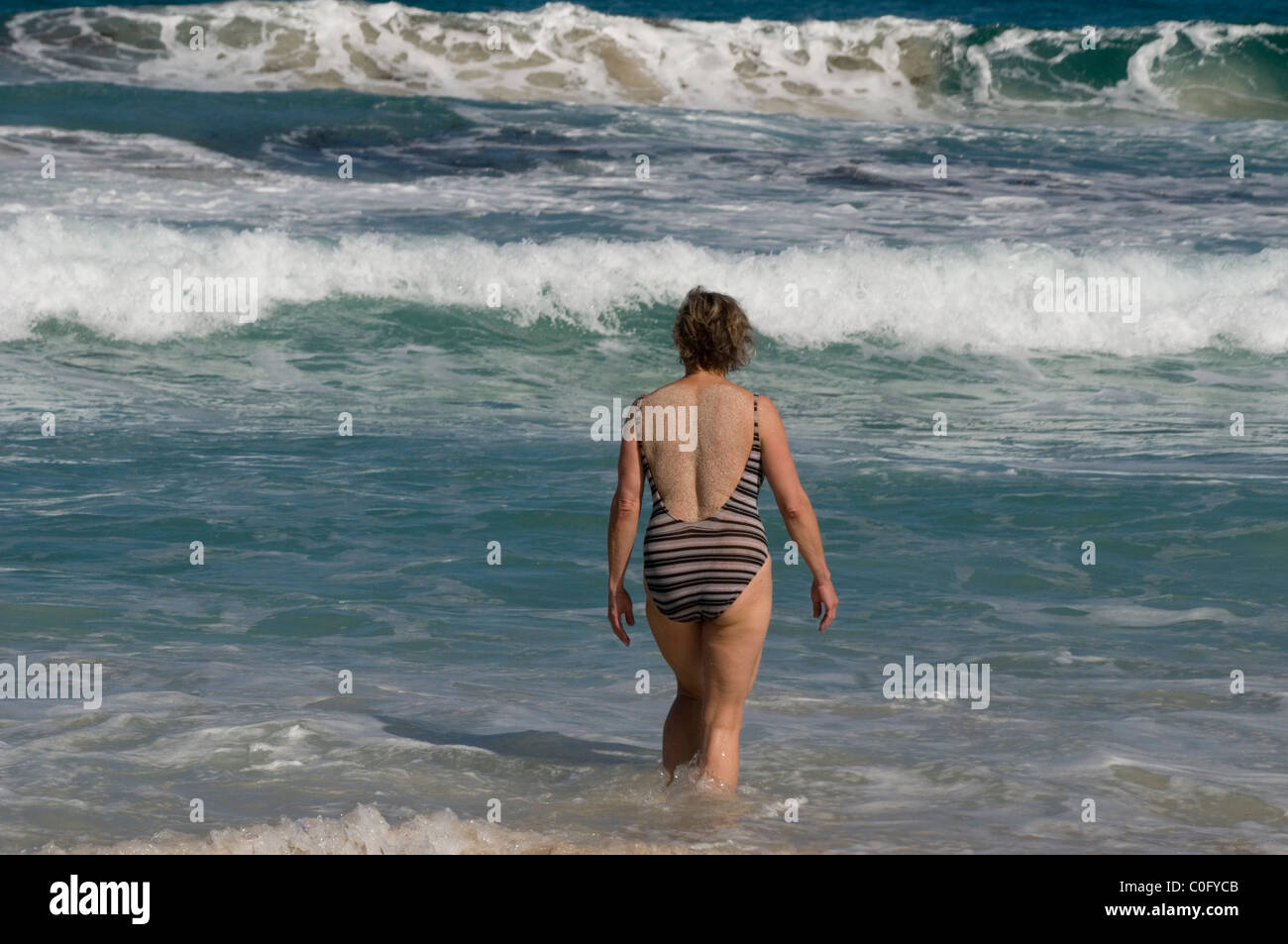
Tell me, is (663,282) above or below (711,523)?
below

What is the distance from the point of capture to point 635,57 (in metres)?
26.7

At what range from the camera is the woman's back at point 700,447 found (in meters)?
4.67

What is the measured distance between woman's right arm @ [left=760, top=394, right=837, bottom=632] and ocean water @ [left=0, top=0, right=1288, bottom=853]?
665 mm

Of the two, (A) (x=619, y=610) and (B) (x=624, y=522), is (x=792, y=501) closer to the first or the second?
(B) (x=624, y=522)

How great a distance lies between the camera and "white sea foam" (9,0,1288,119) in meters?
25.4

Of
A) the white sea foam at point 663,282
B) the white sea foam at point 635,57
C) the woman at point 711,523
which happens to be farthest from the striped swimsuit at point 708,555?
the white sea foam at point 635,57

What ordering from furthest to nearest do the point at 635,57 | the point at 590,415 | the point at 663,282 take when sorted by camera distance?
1. the point at 635,57
2. the point at 663,282
3. the point at 590,415

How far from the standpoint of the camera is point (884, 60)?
89.9 feet

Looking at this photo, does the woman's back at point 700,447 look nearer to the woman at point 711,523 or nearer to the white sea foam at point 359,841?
the woman at point 711,523

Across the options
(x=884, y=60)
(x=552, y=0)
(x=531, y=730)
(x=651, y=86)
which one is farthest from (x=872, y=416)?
(x=552, y=0)

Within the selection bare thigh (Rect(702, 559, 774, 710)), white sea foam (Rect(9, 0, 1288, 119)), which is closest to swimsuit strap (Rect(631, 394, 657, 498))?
bare thigh (Rect(702, 559, 774, 710))

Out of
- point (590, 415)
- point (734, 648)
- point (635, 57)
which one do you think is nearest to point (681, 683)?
point (734, 648)

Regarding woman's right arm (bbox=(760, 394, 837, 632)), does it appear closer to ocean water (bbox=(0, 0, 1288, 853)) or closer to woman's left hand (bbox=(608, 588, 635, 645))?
woman's left hand (bbox=(608, 588, 635, 645))

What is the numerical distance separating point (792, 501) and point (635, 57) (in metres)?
23.1
